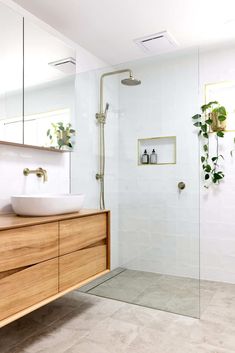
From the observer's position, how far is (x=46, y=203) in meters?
1.80

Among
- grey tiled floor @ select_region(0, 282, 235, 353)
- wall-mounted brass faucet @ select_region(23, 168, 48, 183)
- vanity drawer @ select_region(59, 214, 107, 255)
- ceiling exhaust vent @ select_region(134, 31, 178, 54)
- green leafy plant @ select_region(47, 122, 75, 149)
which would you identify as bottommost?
grey tiled floor @ select_region(0, 282, 235, 353)

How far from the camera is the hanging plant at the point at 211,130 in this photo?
9.15 feet

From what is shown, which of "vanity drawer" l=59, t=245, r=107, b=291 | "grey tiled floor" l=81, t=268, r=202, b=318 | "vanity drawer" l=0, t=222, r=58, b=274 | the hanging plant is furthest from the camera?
the hanging plant

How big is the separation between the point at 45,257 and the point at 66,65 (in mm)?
1663

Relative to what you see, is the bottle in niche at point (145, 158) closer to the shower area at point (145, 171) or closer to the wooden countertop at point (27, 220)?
the shower area at point (145, 171)

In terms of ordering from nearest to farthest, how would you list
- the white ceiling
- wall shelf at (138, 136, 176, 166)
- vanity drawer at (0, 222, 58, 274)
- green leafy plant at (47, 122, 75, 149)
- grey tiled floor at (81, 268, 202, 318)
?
vanity drawer at (0, 222, 58, 274), the white ceiling, grey tiled floor at (81, 268, 202, 318), green leafy plant at (47, 122, 75, 149), wall shelf at (138, 136, 176, 166)

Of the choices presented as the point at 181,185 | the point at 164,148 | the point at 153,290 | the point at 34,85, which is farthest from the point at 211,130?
the point at 34,85

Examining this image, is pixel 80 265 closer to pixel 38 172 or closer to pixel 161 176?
pixel 38 172

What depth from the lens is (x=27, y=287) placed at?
157 centimetres

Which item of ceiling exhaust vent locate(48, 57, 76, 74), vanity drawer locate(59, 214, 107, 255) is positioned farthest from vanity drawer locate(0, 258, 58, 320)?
ceiling exhaust vent locate(48, 57, 76, 74)

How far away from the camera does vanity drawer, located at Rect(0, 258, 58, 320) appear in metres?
1.45

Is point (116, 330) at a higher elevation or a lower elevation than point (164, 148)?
lower

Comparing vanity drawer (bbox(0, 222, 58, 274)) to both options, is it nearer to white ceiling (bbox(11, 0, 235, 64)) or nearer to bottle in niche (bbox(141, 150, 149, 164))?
bottle in niche (bbox(141, 150, 149, 164))

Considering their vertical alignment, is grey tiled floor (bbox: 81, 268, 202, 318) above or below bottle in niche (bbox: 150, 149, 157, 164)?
below
